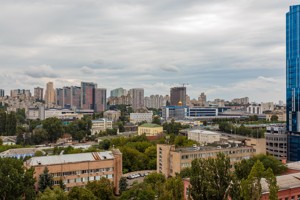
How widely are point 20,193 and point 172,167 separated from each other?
14027 millimetres

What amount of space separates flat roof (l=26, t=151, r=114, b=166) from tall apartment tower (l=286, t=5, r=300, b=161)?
69.5 ft

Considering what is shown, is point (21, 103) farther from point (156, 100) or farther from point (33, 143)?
point (33, 143)

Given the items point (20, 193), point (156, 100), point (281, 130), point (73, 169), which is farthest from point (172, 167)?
point (156, 100)

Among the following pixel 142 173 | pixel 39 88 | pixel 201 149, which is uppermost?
pixel 39 88

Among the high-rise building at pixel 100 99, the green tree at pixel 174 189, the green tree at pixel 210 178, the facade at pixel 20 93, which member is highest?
the facade at pixel 20 93

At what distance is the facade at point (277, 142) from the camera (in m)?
39.8

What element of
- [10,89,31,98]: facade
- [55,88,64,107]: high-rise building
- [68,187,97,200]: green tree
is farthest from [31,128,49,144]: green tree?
[10,89,31,98]: facade

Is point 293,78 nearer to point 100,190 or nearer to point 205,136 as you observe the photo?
point 205,136

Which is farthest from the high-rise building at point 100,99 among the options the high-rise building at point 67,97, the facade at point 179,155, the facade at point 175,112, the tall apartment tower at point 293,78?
the facade at point 179,155

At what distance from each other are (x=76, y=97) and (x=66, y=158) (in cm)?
9828

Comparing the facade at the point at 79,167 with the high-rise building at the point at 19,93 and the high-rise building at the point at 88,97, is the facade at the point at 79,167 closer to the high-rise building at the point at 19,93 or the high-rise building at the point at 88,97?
the high-rise building at the point at 88,97

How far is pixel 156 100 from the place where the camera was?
143375mm

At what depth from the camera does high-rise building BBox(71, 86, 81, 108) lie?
120 meters

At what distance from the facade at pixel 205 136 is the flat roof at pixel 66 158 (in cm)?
2199
